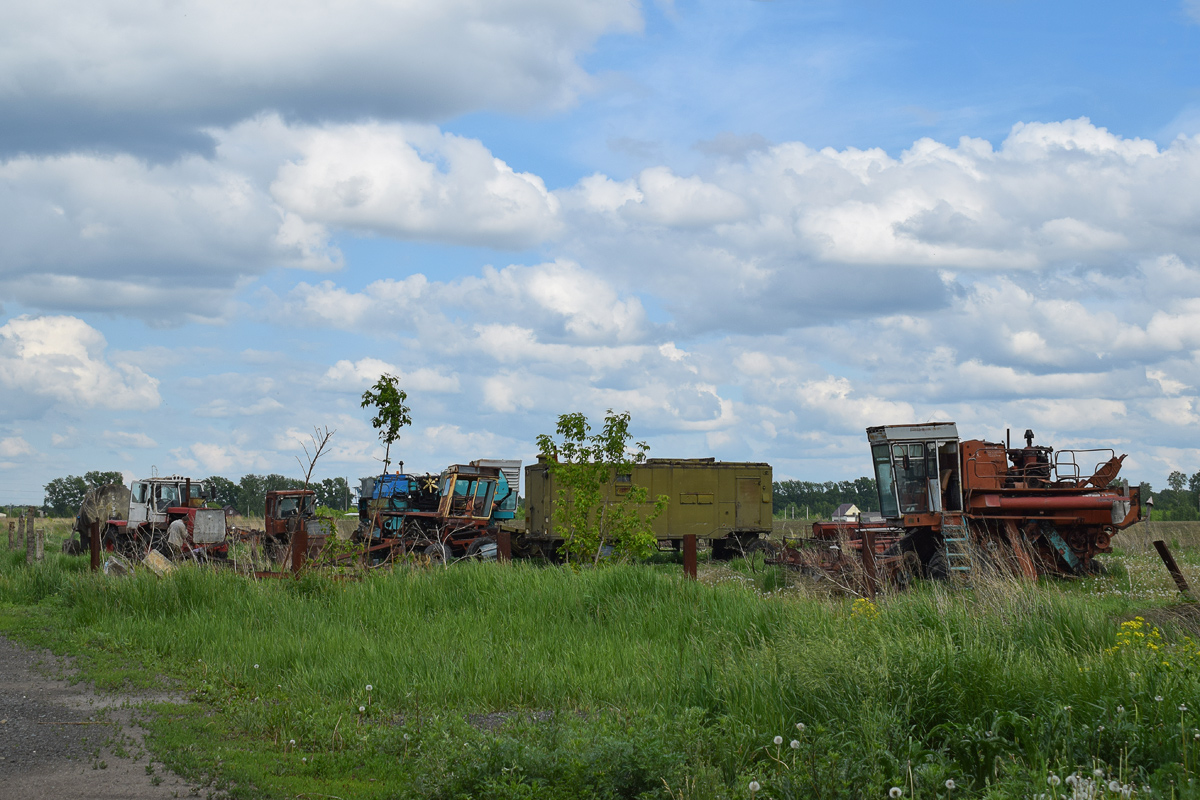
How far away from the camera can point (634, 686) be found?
8.02 metres

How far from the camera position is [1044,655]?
317 inches

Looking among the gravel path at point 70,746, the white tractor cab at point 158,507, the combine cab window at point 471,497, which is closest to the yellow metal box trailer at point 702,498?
the combine cab window at point 471,497

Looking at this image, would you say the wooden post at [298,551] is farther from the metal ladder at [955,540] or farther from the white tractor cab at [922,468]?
the white tractor cab at [922,468]

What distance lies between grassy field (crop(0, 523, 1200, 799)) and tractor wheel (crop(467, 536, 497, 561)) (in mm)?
8411

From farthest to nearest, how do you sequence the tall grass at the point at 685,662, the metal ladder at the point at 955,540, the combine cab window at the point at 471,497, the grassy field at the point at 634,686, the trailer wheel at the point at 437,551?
the combine cab window at the point at 471,497
the metal ladder at the point at 955,540
the trailer wheel at the point at 437,551
the tall grass at the point at 685,662
the grassy field at the point at 634,686

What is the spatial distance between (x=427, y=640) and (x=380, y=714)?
242 centimetres

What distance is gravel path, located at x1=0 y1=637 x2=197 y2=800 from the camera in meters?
5.98

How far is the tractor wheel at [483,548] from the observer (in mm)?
21766

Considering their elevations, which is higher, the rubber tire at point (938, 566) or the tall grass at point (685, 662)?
the tall grass at point (685, 662)

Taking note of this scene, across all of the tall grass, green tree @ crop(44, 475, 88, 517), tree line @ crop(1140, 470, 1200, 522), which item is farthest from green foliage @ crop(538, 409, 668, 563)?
green tree @ crop(44, 475, 88, 517)

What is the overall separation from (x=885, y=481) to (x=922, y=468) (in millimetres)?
1001

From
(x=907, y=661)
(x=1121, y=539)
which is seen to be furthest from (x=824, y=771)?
(x=1121, y=539)

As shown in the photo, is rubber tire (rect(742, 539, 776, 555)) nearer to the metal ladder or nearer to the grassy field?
the metal ladder

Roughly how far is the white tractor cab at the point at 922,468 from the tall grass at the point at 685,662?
37.0 feet
